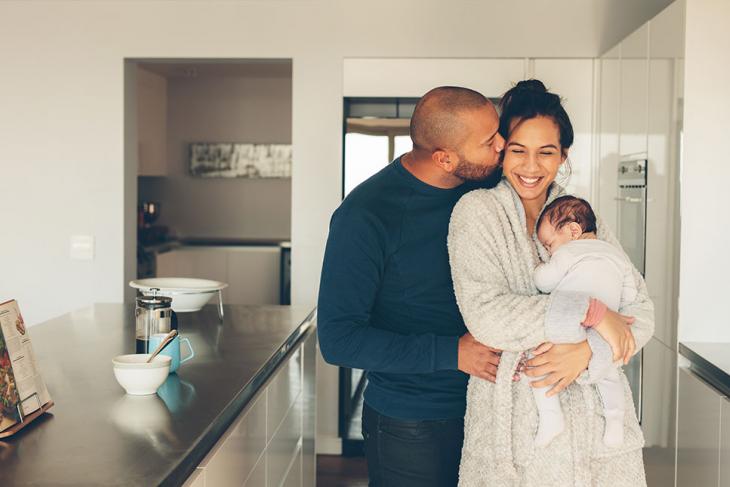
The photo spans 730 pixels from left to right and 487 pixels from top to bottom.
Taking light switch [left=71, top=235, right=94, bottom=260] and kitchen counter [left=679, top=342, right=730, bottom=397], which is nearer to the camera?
kitchen counter [left=679, top=342, right=730, bottom=397]

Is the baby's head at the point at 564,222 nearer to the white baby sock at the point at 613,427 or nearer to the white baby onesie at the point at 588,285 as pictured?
the white baby onesie at the point at 588,285

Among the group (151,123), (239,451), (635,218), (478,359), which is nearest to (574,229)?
(478,359)

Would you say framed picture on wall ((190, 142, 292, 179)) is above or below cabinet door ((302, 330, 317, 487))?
above

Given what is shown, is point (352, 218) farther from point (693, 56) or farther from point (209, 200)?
point (209, 200)

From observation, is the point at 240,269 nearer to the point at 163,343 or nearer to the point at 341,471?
the point at 341,471

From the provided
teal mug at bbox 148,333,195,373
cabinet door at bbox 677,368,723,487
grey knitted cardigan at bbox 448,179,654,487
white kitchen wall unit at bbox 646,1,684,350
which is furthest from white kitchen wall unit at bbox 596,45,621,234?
teal mug at bbox 148,333,195,373

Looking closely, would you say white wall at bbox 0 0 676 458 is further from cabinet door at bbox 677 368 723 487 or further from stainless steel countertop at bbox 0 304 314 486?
cabinet door at bbox 677 368 723 487

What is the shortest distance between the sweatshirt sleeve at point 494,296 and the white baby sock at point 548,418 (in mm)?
136

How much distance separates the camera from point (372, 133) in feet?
13.8

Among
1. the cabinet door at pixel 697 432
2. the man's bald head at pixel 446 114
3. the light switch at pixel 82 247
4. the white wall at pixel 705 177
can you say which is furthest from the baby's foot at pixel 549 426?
the light switch at pixel 82 247

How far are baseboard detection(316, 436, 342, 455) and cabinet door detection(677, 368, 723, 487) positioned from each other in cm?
194

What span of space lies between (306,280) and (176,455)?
2.77m

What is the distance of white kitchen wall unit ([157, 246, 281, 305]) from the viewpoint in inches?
281

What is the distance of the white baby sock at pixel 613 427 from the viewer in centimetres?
175
